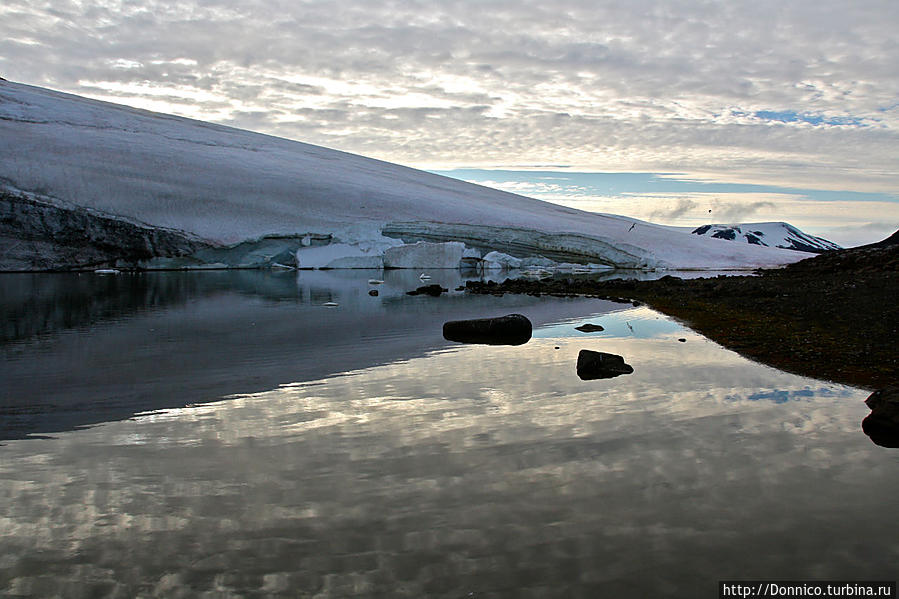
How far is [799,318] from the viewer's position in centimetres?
995

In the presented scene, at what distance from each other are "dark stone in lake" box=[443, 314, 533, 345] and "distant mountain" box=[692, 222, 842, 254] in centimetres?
8633

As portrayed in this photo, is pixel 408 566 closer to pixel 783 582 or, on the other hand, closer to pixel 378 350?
pixel 783 582

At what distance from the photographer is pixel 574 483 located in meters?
3.72

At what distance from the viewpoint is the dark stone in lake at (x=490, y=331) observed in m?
9.02

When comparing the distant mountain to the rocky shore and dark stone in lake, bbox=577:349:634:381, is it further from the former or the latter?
dark stone in lake, bbox=577:349:634:381

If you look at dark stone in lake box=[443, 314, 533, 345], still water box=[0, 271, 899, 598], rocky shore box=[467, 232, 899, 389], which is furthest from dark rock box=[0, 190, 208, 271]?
dark stone in lake box=[443, 314, 533, 345]

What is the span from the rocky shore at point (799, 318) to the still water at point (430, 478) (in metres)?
0.54

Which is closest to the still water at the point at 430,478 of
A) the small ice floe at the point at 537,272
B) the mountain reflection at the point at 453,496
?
the mountain reflection at the point at 453,496

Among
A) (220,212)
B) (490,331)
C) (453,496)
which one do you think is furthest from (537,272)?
(453,496)

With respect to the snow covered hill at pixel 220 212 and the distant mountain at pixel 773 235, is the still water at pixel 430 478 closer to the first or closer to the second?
the snow covered hill at pixel 220 212

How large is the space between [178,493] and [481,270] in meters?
27.5

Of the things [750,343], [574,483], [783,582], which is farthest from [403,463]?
[750,343]

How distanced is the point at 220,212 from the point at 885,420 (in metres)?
28.4

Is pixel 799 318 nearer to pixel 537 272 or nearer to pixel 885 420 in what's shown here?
pixel 885 420
